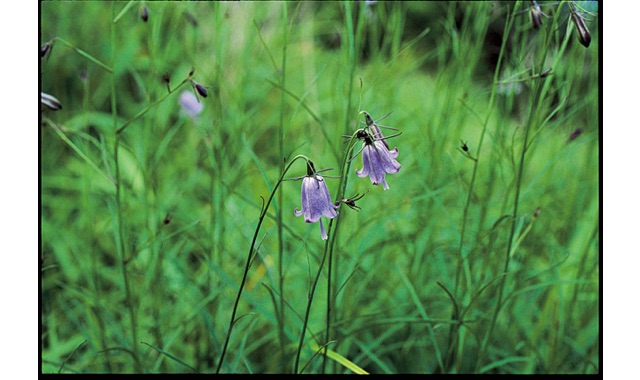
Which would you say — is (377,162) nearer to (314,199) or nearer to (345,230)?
(314,199)

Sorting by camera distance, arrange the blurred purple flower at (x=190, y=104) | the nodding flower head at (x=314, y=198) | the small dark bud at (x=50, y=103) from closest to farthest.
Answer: the nodding flower head at (x=314, y=198), the small dark bud at (x=50, y=103), the blurred purple flower at (x=190, y=104)

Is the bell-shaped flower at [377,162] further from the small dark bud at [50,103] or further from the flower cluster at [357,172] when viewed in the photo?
the small dark bud at [50,103]

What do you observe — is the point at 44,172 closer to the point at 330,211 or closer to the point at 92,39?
the point at 92,39

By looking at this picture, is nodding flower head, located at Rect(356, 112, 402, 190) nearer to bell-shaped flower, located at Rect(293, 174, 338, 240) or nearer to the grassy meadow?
bell-shaped flower, located at Rect(293, 174, 338, 240)

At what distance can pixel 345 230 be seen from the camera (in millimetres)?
1195

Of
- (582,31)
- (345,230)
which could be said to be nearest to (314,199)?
(582,31)

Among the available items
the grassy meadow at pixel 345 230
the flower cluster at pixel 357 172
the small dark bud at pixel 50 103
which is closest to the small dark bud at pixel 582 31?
the grassy meadow at pixel 345 230

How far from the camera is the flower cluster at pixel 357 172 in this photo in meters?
0.62

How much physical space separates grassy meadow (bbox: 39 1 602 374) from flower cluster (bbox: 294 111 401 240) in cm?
Answer: 21

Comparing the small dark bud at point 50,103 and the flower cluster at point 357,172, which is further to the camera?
the small dark bud at point 50,103

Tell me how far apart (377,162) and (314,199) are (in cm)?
7
